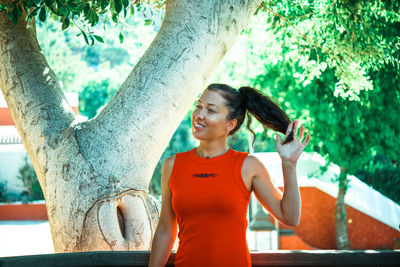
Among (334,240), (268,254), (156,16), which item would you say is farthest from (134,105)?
(334,240)

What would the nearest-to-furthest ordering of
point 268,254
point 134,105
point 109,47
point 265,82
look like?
point 268,254, point 134,105, point 265,82, point 109,47

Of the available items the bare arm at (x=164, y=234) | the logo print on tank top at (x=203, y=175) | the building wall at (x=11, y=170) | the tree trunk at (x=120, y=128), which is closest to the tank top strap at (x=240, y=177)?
the logo print on tank top at (x=203, y=175)

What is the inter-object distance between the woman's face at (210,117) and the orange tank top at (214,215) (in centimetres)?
17

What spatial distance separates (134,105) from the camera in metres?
3.09

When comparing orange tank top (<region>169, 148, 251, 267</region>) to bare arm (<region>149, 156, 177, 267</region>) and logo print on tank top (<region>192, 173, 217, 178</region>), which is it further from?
bare arm (<region>149, 156, 177, 267</region>)

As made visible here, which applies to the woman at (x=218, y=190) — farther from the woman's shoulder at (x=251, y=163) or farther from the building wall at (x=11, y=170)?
the building wall at (x=11, y=170)

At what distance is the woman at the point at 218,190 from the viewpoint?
2078 mm

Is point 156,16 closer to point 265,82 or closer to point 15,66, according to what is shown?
point 15,66

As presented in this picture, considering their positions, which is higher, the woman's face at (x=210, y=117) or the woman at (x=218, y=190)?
the woman's face at (x=210, y=117)

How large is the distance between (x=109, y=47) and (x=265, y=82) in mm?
38921

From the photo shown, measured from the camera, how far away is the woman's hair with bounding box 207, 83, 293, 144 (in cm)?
229

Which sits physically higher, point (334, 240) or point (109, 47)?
point (109, 47)

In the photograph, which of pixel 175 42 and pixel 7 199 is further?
pixel 7 199

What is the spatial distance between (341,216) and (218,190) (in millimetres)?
7185
